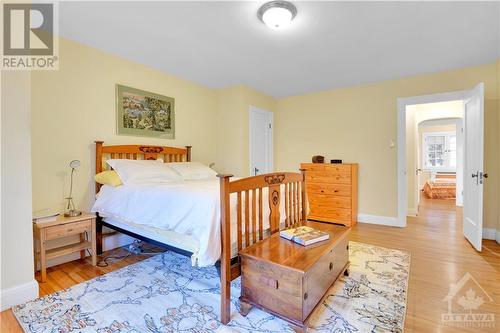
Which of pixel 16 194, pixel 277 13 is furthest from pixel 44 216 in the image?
pixel 277 13

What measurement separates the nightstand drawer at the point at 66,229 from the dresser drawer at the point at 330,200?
3.38 meters

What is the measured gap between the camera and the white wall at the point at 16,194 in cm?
177

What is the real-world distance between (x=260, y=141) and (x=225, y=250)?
11.3ft

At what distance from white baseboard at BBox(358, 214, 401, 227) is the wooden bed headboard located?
3229 mm

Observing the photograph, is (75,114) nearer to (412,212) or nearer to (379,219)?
(379,219)

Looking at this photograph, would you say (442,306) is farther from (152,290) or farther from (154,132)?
(154,132)

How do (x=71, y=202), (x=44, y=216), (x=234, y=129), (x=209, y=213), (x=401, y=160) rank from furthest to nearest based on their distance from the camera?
(x=234, y=129) → (x=401, y=160) → (x=71, y=202) → (x=44, y=216) → (x=209, y=213)

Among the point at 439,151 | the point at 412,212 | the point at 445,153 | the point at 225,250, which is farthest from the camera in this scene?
the point at 439,151

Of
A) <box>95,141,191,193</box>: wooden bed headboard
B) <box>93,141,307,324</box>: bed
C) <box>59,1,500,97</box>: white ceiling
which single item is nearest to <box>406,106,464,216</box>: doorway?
<box>59,1,500,97</box>: white ceiling

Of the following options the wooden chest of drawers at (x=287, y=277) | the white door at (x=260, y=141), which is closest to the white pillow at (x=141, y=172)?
the wooden chest of drawers at (x=287, y=277)

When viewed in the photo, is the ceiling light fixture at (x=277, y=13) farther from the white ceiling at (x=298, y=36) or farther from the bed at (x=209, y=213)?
the bed at (x=209, y=213)

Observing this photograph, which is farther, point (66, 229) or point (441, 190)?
point (441, 190)

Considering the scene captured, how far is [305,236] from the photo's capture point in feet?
6.16

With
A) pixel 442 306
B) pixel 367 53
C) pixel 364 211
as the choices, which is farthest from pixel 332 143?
pixel 442 306
